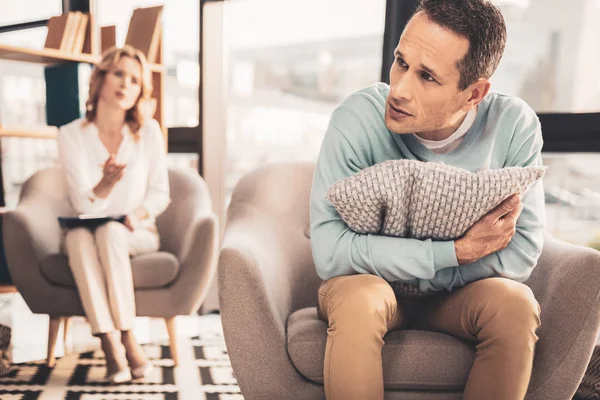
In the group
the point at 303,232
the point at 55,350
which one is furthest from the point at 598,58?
the point at 55,350

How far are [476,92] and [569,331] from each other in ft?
1.98

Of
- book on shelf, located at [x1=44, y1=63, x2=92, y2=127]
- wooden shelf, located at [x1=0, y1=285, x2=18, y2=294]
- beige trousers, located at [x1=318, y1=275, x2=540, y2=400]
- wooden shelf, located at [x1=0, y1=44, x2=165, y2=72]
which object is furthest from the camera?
wooden shelf, located at [x1=0, y1=285, x2=18, y2=294]

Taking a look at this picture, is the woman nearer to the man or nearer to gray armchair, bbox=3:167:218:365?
gray armchair, bbox=3:167:218:365

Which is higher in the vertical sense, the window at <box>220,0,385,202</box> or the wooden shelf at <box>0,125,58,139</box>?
the window at <box>220,0,385,202</box>

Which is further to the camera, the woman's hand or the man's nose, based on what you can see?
the woman's hand

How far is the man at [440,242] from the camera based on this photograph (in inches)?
43.3

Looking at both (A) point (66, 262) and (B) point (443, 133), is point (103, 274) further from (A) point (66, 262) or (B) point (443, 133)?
(B) point (443, 133)

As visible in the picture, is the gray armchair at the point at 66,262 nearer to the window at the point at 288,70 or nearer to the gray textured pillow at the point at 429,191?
the window at the point at 288,70

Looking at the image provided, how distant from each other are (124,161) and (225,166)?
0.99m

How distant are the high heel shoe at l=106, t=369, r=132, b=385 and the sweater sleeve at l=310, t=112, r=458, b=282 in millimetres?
1062

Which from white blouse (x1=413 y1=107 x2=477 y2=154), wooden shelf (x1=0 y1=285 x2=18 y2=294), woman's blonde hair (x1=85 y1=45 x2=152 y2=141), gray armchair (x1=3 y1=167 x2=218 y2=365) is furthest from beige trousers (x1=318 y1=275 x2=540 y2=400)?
wooden shelf (x1=0 y1=285 x2=18 y2=294)

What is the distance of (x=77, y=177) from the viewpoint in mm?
2119

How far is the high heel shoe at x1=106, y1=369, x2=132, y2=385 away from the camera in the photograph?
6.22 feet

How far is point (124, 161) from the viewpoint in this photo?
2203 millimetres
